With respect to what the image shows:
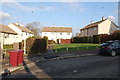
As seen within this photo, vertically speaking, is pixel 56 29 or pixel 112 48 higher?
pixel 56 29

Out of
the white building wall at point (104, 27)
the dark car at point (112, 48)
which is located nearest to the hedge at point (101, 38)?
the white building wall at point (104, 27)

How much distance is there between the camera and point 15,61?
8.08 metres

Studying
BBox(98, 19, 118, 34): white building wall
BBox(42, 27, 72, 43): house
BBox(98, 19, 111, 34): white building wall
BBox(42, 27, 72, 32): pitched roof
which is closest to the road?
BBox(98, 19, 111, 34): white building wall

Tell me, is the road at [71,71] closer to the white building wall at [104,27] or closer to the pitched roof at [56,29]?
the white building wall at [104,27]

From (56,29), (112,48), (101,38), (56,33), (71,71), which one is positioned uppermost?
(56,29)

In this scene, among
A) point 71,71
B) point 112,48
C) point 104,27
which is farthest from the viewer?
point 104,27

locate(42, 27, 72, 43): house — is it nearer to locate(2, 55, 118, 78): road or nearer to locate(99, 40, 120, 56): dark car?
locate(99, 40, 120, 56): dark car

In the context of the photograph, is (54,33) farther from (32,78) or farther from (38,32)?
(32,78)

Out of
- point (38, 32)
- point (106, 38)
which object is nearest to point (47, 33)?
point (38, 32)

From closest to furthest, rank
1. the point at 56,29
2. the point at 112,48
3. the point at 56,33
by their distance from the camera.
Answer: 1. the point at 112,48
2. the point at 56,33
3. the point at 56,29

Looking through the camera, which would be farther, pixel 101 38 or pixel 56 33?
pixel 56 33

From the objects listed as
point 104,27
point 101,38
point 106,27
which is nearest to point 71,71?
point 101,38

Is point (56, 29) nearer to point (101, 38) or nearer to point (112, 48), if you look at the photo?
point (101, 38)

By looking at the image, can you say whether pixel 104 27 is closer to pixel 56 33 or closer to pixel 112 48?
pixel 56 33
